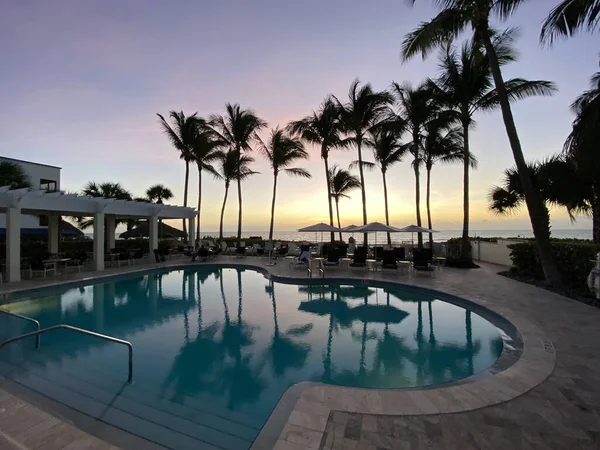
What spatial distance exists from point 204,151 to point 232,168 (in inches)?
86.7

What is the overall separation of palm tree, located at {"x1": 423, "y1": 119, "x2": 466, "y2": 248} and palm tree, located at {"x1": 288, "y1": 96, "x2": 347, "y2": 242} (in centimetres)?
517

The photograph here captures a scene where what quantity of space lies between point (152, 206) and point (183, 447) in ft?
51.1

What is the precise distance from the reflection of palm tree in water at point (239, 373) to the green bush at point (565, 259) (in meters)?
8.45

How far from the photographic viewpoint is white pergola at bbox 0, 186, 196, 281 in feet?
33.9

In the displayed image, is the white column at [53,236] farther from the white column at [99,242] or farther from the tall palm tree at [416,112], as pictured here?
Answer: the tall palm tree at [416,112]

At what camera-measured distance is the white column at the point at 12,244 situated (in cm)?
A: 1030

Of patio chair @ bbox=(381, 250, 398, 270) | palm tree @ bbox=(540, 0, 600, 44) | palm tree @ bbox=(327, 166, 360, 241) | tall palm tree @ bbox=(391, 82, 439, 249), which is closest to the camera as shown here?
palm tree @ bbox=(540, 0, 600, 44)

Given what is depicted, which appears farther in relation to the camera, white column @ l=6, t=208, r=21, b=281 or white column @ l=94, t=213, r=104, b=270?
white column @ l=94, t=213, r=104, b=270

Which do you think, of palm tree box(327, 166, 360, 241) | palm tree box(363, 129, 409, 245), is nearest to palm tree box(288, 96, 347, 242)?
palm tree box(363, 129, 409, 245)

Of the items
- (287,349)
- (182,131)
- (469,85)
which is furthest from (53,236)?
(469,85)

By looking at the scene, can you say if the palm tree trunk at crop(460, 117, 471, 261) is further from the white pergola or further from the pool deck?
the white pergola

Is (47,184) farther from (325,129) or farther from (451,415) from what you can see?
(451,415)

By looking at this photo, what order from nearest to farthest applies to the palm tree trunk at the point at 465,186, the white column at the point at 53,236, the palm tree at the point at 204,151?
the palm tree trunk at the point at 465,186 < the white column at the point at 53,236 < the palm tree at the point at 204,151

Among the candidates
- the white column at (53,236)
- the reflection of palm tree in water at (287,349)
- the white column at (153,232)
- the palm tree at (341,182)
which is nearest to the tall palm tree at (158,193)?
the white column at (153,232)
